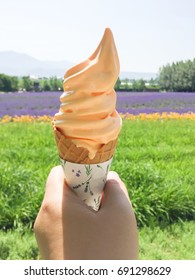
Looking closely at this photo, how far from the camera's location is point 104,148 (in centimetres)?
157

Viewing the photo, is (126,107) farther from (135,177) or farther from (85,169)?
(85,169)

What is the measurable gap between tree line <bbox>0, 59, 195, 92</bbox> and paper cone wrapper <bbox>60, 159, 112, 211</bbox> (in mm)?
20460

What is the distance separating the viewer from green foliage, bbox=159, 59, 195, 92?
22252 millimetres

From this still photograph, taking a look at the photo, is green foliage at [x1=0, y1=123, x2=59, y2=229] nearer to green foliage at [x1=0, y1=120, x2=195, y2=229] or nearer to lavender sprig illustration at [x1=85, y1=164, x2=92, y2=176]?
green foliage at [x1=0, y1=120, x2=195, y2=229]

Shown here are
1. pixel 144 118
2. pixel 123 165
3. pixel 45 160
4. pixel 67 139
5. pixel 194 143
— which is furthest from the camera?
pixel 144 118

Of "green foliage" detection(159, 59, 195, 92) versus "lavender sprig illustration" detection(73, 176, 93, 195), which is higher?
"green foliage" detection(159, 59, 195, 92)

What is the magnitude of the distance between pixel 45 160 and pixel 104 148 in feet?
9.58

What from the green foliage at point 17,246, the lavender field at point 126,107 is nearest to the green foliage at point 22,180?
the green foliage at point 17,246

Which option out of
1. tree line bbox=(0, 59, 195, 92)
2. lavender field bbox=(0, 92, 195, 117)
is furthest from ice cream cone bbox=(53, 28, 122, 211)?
tree line bbox=(0, 59, 195, 92)

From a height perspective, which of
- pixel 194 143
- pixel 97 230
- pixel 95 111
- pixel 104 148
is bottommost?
pixel 194 143

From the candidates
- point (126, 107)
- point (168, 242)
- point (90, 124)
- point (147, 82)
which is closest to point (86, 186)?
point (90, 124)

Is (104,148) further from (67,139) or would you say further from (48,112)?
(48,112)

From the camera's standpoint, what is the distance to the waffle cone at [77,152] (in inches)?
60.7
